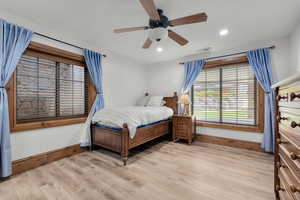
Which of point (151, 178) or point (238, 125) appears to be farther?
point (238, 125)

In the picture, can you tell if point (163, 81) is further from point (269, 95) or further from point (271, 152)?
point (271, 152)

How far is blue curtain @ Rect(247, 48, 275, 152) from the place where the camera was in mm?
2807

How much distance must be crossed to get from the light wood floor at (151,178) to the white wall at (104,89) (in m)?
0.36

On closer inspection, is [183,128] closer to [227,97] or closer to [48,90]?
[227,97]

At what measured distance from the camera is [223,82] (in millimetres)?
3602

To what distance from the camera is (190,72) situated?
3.87 metres

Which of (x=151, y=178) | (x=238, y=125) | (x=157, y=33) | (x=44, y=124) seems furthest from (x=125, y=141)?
(x=238, y=125)

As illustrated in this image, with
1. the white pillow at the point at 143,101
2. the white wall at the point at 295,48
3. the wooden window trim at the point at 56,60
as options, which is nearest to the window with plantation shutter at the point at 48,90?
the wooden window trim at the point at 56,60

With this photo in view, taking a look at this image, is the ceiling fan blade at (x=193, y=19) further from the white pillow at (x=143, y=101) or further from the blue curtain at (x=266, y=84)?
the white pillow at (x=143, y=101)

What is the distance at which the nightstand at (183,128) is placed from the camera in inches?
137

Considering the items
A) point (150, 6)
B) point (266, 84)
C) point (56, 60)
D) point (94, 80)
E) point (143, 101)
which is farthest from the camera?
point (143, 101)

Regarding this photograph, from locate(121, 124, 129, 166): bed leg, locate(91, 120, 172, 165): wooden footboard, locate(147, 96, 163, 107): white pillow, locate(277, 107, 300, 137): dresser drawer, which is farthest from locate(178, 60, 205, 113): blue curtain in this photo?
locate(277, 107, 300, 137): dresser drawer

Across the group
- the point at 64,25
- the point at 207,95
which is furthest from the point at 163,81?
the point at 64,25

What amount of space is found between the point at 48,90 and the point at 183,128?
3109 mm
